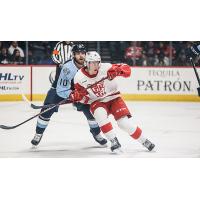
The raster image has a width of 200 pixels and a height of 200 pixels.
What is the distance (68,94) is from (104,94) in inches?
9.7

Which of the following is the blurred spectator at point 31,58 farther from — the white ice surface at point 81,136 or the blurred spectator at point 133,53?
the blurred spectator at point 133,53

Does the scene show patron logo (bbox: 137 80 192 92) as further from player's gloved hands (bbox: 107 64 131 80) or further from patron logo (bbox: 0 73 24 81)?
patron logo (bbox: 0 73 24 81)

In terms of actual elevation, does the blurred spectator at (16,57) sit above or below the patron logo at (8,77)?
above

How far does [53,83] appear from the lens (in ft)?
13.1

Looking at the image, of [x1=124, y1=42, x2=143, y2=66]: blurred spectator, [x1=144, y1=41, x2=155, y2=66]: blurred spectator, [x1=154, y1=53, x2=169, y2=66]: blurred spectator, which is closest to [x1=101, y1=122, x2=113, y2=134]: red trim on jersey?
[x1=124, y1=42, x2=143, y2=66]: blurred spectator

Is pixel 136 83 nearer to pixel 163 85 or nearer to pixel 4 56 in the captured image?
pixel 163 85

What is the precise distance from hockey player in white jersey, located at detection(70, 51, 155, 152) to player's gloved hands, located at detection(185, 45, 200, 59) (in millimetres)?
548

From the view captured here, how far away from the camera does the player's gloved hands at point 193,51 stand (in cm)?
396

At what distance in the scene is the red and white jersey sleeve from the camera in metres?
3.72

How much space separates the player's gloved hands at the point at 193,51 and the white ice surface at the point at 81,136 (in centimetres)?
37

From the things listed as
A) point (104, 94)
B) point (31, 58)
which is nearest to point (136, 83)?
point (31, 58)

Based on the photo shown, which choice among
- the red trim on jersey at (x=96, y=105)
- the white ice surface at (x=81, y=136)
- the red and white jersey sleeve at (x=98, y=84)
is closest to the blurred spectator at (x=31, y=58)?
the white ice surface at (x=81, y=136)
